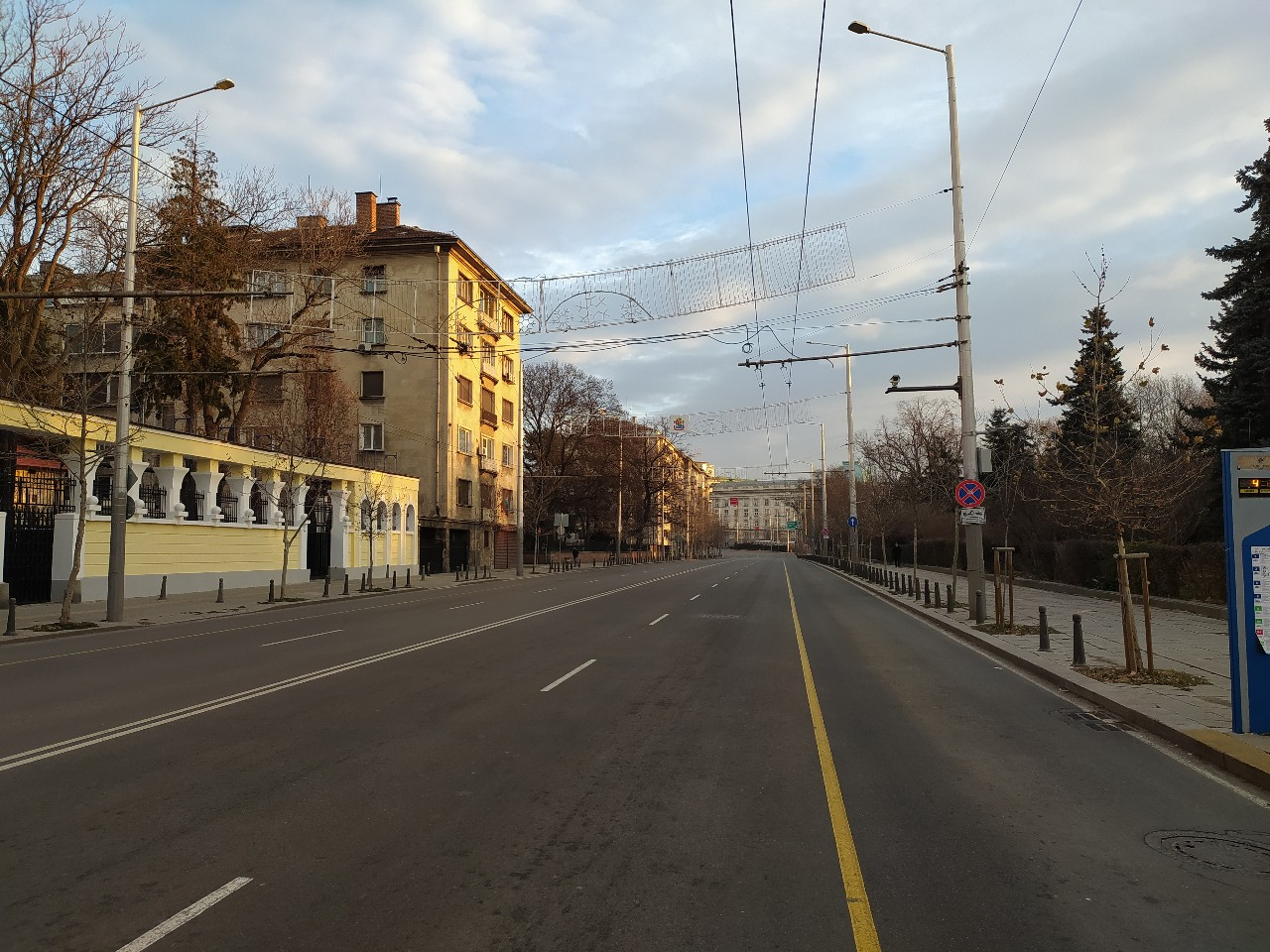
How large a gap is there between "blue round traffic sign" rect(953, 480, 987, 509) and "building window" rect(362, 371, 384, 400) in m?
39.2

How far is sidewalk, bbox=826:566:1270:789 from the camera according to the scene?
7.50 m

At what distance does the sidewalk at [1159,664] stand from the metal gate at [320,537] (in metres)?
26.2

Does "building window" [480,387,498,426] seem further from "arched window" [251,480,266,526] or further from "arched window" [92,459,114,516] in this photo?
"arched window" [92,459,114,516]

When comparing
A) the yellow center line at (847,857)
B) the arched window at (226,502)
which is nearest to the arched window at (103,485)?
the arched window at (226,502)

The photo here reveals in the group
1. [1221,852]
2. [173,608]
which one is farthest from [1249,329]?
[173,608]

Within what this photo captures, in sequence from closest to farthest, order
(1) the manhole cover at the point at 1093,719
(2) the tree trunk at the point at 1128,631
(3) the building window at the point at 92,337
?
(1) the manhole cover at the point at 1093,719
(2) the tree trunk at the point at 1128,631
(3) the building window at the point at 92,337

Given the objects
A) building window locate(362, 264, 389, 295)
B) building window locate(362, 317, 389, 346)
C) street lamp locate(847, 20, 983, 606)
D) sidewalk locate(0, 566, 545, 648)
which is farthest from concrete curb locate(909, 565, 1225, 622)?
building window locate(362, 264, 389, 295)

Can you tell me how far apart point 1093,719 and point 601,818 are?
6.23 m

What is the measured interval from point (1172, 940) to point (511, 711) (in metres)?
6.32

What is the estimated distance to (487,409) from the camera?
58906 millimetres

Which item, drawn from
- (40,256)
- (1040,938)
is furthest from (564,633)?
(40,256)

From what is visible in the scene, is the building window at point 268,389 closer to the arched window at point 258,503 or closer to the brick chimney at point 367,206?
the brick chimney at point 367,206

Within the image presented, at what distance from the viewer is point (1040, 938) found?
4012mm

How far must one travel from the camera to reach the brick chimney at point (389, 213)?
54.8 meters
